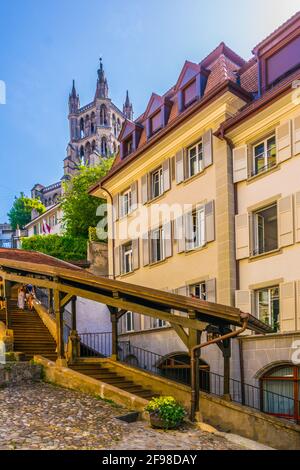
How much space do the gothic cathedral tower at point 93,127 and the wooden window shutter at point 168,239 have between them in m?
82.6

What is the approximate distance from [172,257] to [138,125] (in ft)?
25.0

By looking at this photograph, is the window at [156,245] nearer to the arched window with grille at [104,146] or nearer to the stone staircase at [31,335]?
the stone staircase at [31,335]

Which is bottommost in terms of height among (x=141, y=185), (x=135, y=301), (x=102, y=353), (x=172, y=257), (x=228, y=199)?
(x=102, y=353)

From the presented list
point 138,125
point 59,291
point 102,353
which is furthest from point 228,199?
point 102,353

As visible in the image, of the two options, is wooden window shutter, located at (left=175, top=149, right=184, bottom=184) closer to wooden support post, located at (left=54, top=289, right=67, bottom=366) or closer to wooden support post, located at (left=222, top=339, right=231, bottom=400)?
wooden support post, located at (left=54, top=289, right=67, bottom=366)

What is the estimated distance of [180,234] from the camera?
18000 mm

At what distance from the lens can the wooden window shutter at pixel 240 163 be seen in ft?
51.3

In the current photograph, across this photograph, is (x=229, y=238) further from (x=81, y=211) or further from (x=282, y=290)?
(x=81, y=211)

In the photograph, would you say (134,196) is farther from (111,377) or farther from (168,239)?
→ (111,377)

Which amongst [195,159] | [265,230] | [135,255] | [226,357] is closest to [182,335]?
[226,357]

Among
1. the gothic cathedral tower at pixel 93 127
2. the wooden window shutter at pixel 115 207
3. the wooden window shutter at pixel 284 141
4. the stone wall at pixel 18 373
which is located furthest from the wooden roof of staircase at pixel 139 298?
the gothic cathedral tower at pixel 93 127

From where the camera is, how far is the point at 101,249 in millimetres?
25219

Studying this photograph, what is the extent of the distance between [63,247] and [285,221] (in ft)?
80.7
